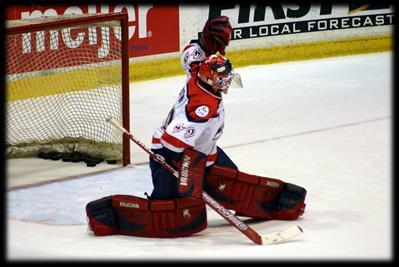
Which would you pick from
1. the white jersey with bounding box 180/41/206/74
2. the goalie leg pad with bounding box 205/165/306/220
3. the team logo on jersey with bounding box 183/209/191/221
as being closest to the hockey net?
the white jersey with bounding box 180/41/206/74

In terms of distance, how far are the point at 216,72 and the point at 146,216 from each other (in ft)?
2.04

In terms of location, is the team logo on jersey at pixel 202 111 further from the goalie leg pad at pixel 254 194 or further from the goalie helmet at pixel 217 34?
the goalie helmet at pixel 217 34

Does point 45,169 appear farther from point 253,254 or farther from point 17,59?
point 253,254

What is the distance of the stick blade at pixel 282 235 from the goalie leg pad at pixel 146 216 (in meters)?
0.29

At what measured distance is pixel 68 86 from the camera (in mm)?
6141

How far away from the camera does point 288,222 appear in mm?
4465

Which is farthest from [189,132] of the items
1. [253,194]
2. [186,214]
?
[253,194]

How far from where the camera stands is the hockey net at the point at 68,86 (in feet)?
18.7

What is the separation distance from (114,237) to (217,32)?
969mm

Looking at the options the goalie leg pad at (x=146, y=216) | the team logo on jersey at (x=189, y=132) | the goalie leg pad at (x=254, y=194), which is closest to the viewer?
the team logo on jersey at (x=189, y=132)

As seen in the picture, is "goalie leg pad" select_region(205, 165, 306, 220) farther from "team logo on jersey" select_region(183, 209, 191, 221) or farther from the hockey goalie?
"team logo on jersey" select_region(183, 209, 191, 221)

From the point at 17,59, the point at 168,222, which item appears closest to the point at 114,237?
the point at 168,222

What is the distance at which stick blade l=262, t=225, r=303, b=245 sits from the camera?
13.5 ft

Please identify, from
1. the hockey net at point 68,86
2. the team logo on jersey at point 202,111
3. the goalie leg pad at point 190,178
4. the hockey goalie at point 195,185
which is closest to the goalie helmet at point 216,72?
the hockey goalie at point 195,185
